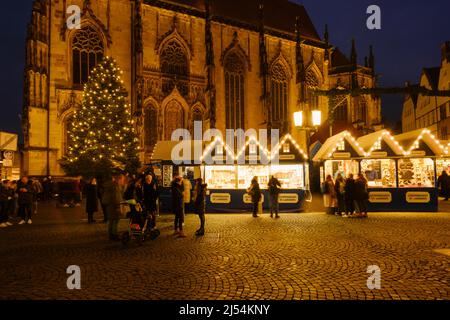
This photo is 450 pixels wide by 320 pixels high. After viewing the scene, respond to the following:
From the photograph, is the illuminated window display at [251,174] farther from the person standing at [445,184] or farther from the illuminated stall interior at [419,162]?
the person standing at [445,184]

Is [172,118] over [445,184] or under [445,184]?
over

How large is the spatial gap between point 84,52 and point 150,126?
7.44 meters

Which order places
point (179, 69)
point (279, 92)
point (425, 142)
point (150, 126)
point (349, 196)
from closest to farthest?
point (349, 196)
point (425, 142)
point (150, 126)
point (179, 69)
point (279, 92)

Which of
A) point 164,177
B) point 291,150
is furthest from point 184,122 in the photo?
point 291,150

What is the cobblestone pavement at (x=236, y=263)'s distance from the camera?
4961mm

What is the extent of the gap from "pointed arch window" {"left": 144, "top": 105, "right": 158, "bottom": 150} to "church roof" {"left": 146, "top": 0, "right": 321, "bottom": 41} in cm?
899

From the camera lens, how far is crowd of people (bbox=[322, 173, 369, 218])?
45.2 ft

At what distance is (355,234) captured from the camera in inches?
379

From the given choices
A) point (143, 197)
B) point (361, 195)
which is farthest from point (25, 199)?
point (361, 195)

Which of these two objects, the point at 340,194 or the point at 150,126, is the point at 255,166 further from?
the point at 150,126

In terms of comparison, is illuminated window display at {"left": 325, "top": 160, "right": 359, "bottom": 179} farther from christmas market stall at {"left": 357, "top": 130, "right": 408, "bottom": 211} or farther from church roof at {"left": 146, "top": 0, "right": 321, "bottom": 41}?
church roof at {"left": 146, "top": 0, "right": 321, "bottom": 41}

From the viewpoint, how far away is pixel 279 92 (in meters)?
37.6
